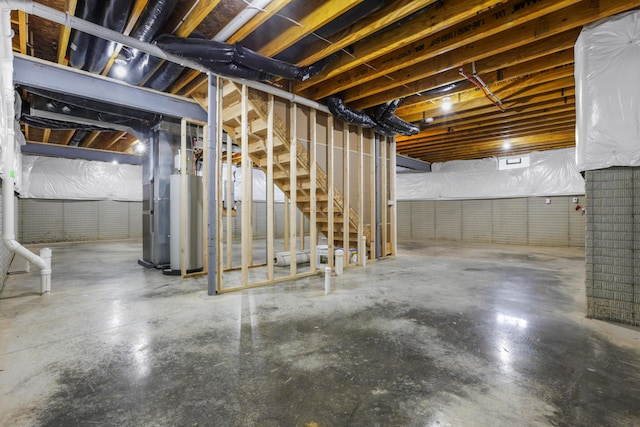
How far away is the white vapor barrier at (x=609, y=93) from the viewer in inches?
99.8

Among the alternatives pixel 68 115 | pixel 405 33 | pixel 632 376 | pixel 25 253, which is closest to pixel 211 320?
pixel 25 253

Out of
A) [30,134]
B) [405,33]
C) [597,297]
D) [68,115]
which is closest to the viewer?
[597,297]

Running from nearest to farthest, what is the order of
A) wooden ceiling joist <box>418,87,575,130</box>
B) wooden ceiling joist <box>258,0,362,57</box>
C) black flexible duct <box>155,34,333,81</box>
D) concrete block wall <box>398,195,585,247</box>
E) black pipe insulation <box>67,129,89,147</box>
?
wooden ceiling joist <box>258,0,362,57</box>, black flexible duct <box>155,34,333,81</box>, wooden ceiling joist <box>418,87,575,130</box>, black pipe insulation <box>67,129,89,147</box>, concrete block wall <box>398,195,585,247</box>

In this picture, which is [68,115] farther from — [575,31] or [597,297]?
[597,297]

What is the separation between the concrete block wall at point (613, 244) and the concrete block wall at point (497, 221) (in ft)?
23.3

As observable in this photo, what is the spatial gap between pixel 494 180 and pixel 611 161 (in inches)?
289

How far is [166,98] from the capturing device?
4281mm

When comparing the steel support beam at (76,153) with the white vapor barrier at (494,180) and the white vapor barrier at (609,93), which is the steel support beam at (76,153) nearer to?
the white vapor barrier at (494,180)

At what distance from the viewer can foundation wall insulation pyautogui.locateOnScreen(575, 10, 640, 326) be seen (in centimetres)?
255

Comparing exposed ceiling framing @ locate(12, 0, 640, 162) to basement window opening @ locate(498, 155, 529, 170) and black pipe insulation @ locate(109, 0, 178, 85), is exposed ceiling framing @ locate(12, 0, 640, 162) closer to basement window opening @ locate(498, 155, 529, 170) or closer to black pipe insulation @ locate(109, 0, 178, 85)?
black pipe insulation @ locate(109, 0, 178, 85)

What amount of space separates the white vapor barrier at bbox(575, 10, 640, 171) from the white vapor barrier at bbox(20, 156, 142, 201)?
35.7 feet

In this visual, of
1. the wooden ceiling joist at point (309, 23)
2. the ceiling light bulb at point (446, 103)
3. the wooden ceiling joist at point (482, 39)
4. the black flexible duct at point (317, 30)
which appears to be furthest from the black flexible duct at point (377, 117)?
the wooden ceiling joist at point (309, 23)

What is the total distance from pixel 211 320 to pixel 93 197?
8799 millimetres

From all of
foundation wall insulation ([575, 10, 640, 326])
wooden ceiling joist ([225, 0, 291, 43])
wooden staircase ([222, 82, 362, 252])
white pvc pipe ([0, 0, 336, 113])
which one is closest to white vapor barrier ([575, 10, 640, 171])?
foundation wall insulation ([575, 10, 640, 326])
